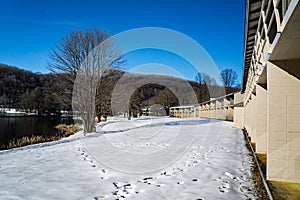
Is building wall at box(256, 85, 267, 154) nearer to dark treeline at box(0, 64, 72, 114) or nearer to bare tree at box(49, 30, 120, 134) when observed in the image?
bare tree at box(49, 30, 120, 134)

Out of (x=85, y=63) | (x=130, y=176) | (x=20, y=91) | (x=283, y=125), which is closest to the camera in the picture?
(x=283, y=125)

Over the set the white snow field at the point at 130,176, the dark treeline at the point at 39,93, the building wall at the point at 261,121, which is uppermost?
the dark treeline at the point at 39,93

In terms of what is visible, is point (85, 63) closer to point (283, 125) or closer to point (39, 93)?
point (283, 125)

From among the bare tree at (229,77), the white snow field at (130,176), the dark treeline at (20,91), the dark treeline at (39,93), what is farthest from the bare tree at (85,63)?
the bare tree at (229,77)

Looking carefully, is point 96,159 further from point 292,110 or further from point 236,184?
point 292,110

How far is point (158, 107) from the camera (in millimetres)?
42312

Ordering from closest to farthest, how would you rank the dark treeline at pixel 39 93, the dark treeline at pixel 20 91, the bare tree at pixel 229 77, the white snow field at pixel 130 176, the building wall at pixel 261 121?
the white snow field at pixel 130 176 < the building wall at pixel 261 121 < the dark treeline at pixel 39 93 < the dark treeline at pixel 20 91 < the bare tree at pixel 229 77

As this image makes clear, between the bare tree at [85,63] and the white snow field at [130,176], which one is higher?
the bare tree at [85,63]

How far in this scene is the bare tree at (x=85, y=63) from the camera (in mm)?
12445

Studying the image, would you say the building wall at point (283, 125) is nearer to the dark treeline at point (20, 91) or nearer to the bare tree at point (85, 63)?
the bare tree at point (85, 63)

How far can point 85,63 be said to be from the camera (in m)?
12.6

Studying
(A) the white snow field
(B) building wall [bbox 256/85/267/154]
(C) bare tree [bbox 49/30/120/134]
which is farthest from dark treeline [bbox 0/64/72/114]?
(B) building wall [bbox 256/85/267/154]

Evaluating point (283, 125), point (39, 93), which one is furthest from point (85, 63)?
point (39, 93)

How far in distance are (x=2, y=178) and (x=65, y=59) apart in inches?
370
